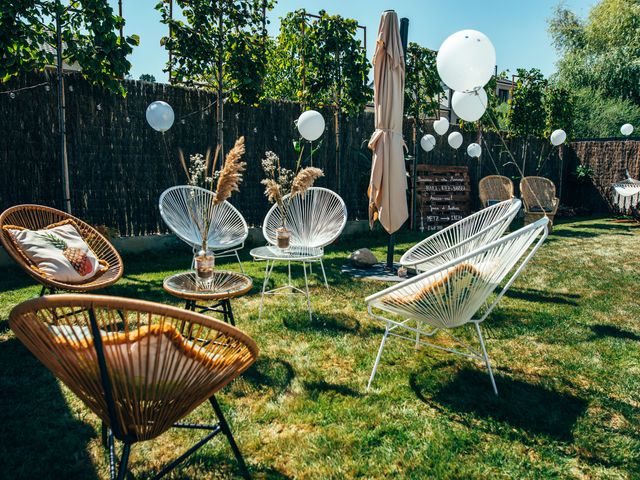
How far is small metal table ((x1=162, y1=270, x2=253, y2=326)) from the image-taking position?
2510mm

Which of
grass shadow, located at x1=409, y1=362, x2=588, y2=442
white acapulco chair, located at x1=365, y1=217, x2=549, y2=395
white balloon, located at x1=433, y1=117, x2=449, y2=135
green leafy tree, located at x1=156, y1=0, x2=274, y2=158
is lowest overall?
grass shadow, located at x1=409, y1=362, x2=588, y2=442

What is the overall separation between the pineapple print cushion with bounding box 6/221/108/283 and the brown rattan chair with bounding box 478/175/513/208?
776 cm

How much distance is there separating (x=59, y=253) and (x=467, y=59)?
4.04 metres

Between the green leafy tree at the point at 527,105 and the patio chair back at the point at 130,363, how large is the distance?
9965 millimetres

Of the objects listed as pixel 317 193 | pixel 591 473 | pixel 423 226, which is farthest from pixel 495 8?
pixel 591 473

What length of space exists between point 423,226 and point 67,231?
6.29 metres

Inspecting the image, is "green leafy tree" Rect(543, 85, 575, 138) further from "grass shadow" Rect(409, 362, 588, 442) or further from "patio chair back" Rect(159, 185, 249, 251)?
"grass shadow" Rect(409, 362, 588, 442)

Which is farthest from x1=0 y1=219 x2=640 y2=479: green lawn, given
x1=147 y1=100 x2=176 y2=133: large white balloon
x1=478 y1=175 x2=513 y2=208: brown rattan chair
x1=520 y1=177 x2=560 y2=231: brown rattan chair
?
x1=520 y1=177 x2=560 y2=231: brown rattan chair

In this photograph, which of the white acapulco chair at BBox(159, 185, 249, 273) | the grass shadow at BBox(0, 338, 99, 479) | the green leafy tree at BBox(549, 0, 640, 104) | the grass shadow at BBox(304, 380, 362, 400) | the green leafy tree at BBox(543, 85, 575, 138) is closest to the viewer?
the grass shadow at BBox(0, 338, 99, 479)

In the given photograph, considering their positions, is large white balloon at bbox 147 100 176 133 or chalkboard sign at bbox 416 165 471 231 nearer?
large white balloon at bbox 147 100 176 133

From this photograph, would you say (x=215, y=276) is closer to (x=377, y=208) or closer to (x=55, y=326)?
(x=55, y=326)

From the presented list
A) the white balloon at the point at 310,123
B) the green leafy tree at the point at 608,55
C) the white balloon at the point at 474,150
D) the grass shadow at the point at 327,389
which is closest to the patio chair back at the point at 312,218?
the white balloon at the point at 310,123

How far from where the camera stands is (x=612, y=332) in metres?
3.26

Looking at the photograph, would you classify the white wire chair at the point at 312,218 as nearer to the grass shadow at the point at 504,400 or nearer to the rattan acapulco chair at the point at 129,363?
the grass shadow at the point at 504,400
